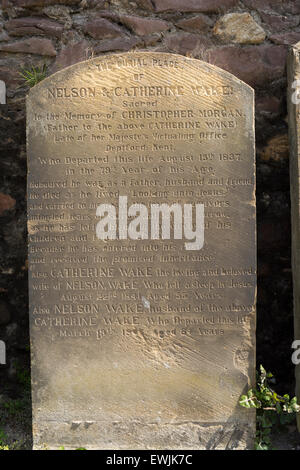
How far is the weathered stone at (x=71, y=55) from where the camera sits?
3.02 meters

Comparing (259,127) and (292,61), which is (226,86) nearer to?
(292,61)

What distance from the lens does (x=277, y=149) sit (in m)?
2.98

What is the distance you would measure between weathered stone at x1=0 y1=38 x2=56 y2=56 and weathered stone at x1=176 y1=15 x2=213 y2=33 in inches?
33.2

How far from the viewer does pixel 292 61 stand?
8.45 feet

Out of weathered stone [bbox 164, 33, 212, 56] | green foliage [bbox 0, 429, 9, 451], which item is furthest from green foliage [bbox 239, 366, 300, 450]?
weathered stone [bbox 164, 33, 212, 56]

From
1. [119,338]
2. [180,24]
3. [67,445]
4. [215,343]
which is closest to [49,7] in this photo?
[180,24]

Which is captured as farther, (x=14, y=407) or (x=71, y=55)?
(x=71, y=55)

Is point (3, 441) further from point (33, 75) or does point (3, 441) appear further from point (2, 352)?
point (33, 75)

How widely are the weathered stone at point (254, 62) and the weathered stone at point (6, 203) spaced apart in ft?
5.15

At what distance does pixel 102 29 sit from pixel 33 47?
0.46 meters

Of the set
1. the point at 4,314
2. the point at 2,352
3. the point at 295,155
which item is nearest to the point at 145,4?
the point at 295,155

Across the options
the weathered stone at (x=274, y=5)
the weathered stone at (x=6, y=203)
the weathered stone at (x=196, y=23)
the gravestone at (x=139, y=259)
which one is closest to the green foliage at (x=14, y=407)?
the gravestone at (x=139, y=259)

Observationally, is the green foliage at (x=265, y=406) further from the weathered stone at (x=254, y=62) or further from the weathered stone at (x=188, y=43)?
the weathered stone at (x=188, y=43)

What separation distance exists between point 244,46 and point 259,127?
1.75 feet
